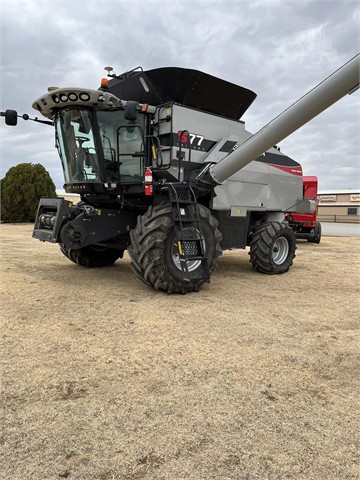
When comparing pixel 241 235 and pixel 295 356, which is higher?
pixel 241 235

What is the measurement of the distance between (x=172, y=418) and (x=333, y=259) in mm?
8916

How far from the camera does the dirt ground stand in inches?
74.1

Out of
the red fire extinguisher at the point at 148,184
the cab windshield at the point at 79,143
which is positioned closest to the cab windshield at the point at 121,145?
the cab windshield at the point at 79,143

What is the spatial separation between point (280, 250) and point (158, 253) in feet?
12.1

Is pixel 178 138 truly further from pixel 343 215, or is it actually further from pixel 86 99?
pixel 343 215

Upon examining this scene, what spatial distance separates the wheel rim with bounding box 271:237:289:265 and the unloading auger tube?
95.0 inches

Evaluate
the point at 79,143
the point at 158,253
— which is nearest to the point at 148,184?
the point at 158,253

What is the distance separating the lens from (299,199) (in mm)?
8492

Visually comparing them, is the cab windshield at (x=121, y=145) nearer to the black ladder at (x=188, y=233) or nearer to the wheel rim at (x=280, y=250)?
the black ladder at (x=188, y=233)

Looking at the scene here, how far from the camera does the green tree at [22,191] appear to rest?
2197 centimetres

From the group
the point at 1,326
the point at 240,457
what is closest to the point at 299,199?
the point at 1,326

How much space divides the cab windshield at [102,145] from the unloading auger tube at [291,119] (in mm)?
1110

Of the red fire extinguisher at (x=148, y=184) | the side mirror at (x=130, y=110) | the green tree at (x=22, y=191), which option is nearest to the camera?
the side mirror at (x=130, y=110)

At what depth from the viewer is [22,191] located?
72.8ft
